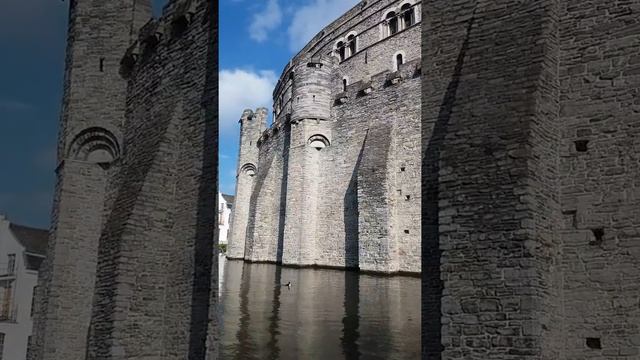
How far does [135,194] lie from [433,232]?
5259 mm

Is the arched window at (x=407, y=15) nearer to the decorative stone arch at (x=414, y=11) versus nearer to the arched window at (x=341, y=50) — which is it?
the decorative stone arch at (x=414, y=11)

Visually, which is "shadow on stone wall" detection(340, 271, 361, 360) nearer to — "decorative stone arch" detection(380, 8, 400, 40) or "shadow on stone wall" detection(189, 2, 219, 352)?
"shadow on stone wall" detection(189, 2, 219, 352)

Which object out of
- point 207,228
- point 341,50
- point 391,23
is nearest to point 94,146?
point 207,228

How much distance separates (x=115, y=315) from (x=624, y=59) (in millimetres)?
8097

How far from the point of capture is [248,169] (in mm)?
40469

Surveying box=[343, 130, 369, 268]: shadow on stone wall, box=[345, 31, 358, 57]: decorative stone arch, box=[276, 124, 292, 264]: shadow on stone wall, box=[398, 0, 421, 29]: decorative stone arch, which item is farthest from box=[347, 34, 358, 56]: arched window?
box=[343, 130, 369, 268]: shadow on stone wall

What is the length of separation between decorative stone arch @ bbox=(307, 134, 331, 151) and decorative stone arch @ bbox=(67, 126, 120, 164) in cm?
1559

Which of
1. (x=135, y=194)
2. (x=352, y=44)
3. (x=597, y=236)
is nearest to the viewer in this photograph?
(x=597, y=236)

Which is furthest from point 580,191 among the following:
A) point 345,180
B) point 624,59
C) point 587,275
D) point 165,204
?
point 345,180

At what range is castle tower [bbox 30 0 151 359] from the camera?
463 inches

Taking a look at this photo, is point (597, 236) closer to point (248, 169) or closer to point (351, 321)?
point (351, 321)

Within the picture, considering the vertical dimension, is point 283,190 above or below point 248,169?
below

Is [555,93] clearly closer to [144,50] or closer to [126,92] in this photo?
[144,50]

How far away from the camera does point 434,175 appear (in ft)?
24.8
